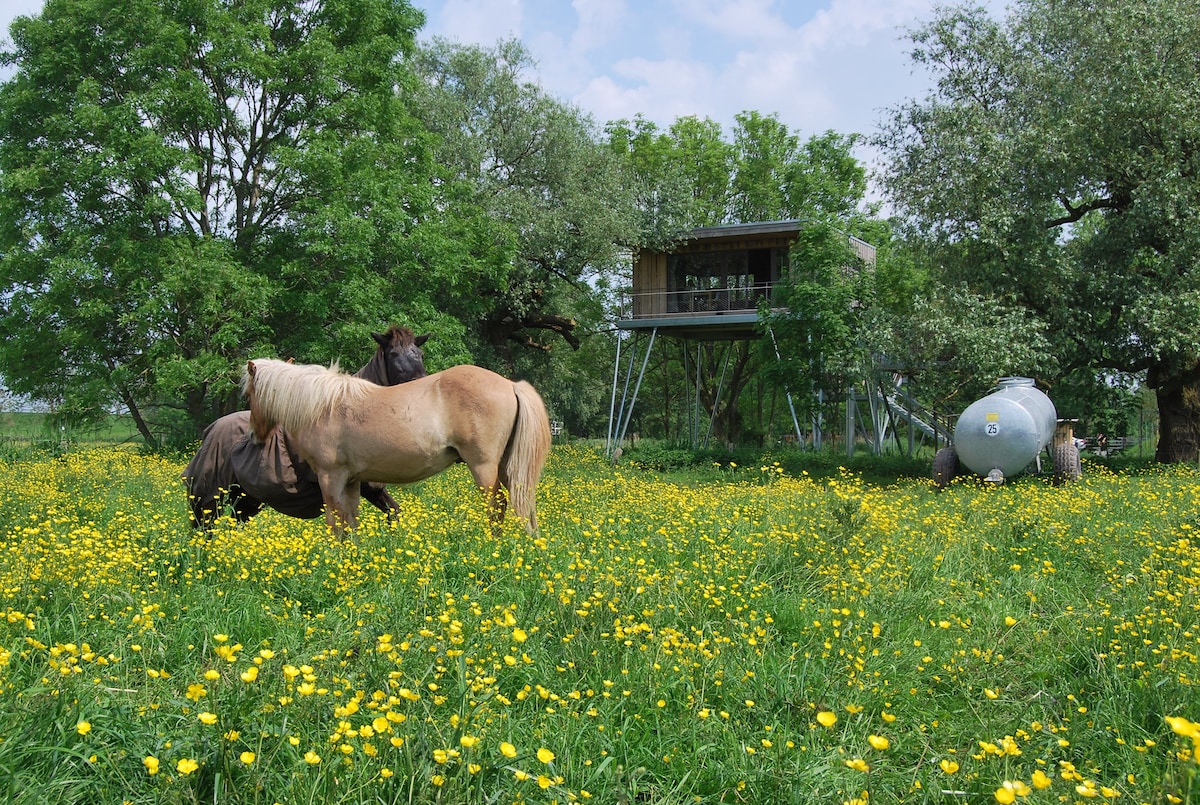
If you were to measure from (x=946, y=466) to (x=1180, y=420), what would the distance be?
6.47 metres

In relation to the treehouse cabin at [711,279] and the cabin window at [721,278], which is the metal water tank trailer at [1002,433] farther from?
the cabin window at [721,278]

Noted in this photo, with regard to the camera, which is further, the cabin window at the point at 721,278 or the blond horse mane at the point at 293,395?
the cabin window at the point at 721,278

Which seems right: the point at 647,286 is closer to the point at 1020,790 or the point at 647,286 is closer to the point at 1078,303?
the point at 1078,303

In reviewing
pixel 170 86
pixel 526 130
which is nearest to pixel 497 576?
pixel 170 86

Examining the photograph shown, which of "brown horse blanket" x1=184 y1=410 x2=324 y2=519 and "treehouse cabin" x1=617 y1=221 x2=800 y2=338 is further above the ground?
"treehouse cabin" x1=617 y1=221 x2=800 y2=338

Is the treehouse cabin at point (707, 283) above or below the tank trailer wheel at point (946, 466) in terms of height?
above

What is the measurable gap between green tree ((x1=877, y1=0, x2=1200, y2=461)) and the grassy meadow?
11356 millimetres

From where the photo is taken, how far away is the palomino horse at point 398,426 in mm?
7086

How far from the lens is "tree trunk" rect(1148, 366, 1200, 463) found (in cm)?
1811

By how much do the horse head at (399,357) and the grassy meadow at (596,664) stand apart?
162 cm

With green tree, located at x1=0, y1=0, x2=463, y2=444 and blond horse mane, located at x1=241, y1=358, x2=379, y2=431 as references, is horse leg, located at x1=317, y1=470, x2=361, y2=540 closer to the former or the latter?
blond horse mane, located at x1=241, y1=358, x2=379, y2=431

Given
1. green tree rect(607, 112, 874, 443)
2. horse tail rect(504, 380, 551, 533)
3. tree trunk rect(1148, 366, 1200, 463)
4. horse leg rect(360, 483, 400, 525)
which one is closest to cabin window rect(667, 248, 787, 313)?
green tree rect(607, 112, 874, 443)

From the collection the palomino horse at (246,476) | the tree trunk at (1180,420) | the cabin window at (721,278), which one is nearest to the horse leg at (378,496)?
the palomino horse at (246,476)

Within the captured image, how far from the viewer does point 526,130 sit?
27.0m
